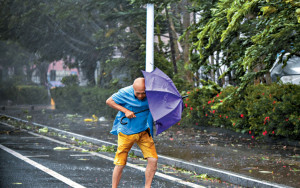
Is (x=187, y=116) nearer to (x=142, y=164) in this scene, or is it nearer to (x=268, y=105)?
(x=268, y=105)

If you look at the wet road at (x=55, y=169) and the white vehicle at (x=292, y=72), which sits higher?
the white vehicle at (x=292, y=72)

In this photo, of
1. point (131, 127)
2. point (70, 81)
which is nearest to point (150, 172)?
point (131, 127)

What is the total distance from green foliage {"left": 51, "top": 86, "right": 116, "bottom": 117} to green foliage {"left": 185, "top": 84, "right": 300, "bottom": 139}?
9.18 metres

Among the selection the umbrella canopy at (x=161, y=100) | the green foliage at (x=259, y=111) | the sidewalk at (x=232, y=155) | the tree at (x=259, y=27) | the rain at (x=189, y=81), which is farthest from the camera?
the green foliage at (x=259, y=111)

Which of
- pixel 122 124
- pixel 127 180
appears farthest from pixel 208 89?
pixel 122 124

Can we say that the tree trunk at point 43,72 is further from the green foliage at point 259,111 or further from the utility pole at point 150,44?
the utility pole at point 150,44

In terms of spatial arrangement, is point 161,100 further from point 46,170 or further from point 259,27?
point 259,27

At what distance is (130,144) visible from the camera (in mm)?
6242

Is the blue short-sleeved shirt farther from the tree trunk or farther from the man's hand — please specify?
the tree trunk

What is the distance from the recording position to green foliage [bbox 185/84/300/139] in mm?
11867

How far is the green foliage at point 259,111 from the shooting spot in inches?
467

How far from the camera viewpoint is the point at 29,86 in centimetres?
5194

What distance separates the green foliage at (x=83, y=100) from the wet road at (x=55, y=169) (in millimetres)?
12209

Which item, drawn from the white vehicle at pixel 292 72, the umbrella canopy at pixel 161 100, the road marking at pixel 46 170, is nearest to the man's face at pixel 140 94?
the umbrella canopy at pixel 161 100
